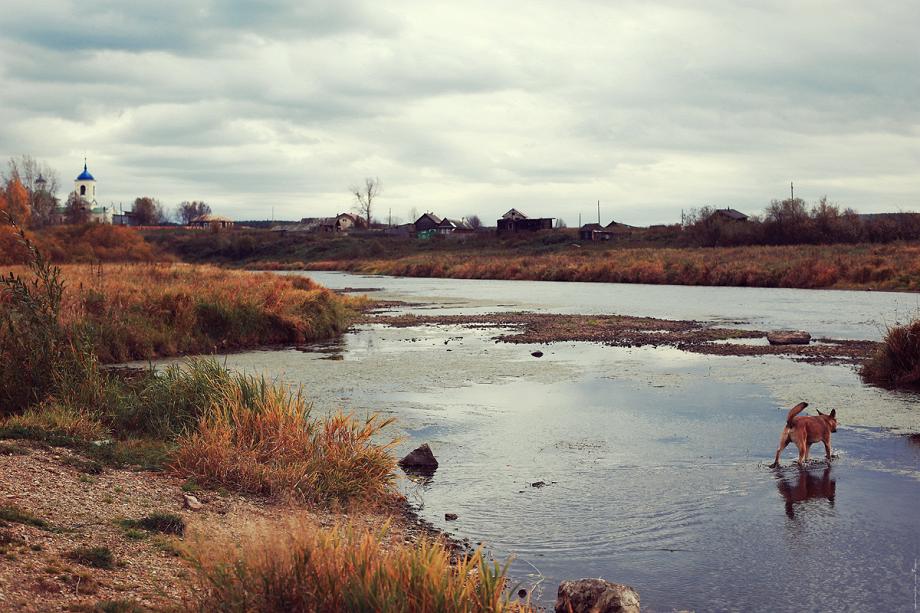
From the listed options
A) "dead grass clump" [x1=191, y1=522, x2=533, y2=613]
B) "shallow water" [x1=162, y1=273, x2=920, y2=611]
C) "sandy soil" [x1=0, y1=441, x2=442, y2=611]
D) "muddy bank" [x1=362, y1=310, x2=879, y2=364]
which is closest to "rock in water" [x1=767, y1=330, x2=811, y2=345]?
"muddy bank" [x1=362, y1=310, x2=879, y2=364]

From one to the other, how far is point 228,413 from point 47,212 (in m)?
111

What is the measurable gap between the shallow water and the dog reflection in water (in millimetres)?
35

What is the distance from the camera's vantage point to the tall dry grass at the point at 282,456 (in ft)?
30.9

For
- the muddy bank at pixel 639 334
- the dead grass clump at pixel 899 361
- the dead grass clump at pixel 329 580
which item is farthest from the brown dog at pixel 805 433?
the muddy bank at pixel 639 334

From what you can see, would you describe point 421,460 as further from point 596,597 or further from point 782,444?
point 596,597

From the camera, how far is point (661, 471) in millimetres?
11352

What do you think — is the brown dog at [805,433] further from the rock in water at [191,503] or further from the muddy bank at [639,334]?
the muddy bank at [639,334]

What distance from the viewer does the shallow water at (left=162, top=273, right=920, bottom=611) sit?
311 inches

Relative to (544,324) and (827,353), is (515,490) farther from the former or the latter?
(544,324)

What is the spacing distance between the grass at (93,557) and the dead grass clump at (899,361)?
15.9 m

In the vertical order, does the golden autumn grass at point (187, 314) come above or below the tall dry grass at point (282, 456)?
above

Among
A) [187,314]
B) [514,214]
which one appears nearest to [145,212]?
[514,214]

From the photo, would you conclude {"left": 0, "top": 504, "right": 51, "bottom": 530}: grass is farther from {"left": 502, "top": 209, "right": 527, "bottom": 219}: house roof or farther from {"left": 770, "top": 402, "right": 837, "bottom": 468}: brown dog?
{"left": 502, "top": 209, "right": 527, "bottom": 219}: house roof

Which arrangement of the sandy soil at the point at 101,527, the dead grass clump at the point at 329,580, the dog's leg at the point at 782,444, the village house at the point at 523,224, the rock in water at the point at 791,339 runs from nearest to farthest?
the dead grass clump at the point at 329,580 → the sandy soil at the point at 101,527 → the dog's leg at the point at 782,444 → the rock in water at the point at 791,339 → the village house at the point at 523,224
